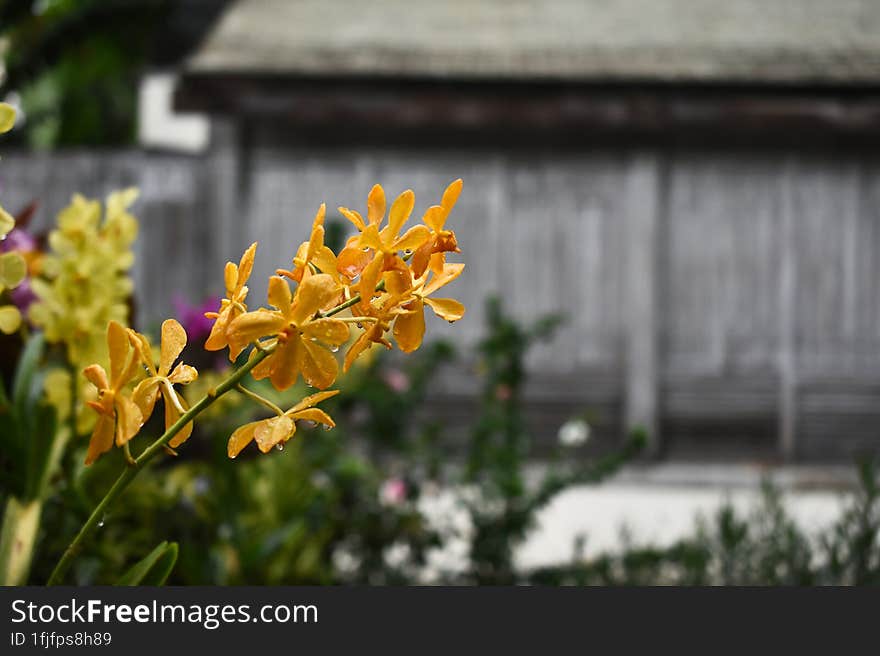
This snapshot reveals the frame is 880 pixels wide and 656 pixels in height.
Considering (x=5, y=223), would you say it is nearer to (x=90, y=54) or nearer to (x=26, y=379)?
(x=26, y=379)

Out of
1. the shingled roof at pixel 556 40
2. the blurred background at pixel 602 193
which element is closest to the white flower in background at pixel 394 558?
the blurred background at pixel 602 193

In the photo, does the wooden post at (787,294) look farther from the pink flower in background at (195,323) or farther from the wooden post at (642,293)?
the pink flower in background at (195,323)

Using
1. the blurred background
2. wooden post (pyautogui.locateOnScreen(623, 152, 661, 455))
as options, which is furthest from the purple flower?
wooden post (pyautogui.locateOnScreen(623, 152, 661, 455))

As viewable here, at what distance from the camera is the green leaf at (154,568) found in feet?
1.92

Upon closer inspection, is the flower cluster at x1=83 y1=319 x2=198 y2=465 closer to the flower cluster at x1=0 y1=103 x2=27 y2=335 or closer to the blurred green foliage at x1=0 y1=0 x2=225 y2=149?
the flower cluster at x1=0 y1=103 x2=27 y2=335

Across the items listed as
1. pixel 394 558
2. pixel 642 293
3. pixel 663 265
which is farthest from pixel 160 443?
pixel 663 265

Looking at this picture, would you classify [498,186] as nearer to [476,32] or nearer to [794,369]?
[476,32]

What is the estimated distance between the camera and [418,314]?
1.61 ft

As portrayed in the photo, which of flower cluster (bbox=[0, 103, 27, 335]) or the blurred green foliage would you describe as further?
the blurred green foliage

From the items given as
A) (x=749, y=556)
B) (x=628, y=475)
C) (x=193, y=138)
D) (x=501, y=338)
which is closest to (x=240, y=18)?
(x=193, y=138)

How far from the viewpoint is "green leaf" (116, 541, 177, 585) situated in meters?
0.58

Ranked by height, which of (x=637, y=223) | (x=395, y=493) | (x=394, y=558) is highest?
(x=637, y=223)

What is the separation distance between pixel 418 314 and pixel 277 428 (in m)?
0.09

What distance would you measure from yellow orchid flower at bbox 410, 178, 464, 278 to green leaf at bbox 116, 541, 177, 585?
0.77 feet
